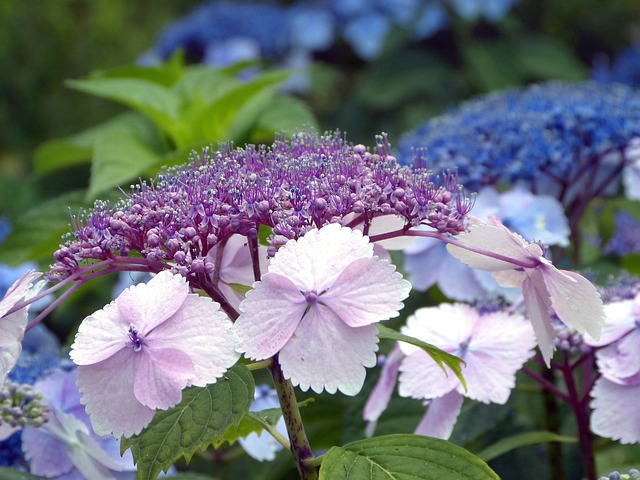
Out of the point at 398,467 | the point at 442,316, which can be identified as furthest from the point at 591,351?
the point at 398,467

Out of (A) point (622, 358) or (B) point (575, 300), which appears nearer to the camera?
(B) point (575, 300)

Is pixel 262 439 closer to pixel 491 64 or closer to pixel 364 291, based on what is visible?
pixel 364 291

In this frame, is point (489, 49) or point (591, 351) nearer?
point (591, 351)

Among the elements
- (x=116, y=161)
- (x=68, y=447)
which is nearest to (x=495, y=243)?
(x=68, y=447)

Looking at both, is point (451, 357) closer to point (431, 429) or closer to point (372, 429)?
point (431, 429)

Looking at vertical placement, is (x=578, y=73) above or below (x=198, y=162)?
above

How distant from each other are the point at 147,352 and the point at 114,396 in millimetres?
32

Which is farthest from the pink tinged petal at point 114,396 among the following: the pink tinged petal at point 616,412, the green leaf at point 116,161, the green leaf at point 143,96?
the green leaf at point 143,96

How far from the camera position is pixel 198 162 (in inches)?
25.3

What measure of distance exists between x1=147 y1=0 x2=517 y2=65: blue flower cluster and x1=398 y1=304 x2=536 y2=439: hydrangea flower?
1.42 metres

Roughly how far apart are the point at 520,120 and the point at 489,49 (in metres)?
1.12

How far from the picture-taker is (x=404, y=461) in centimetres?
59

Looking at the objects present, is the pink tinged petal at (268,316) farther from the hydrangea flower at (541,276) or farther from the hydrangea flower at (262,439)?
the hydrangea flower at (262,439)

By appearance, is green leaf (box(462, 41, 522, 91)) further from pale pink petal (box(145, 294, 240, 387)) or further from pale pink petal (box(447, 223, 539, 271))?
pale pink petal (box(145, 294, 240, 387))
